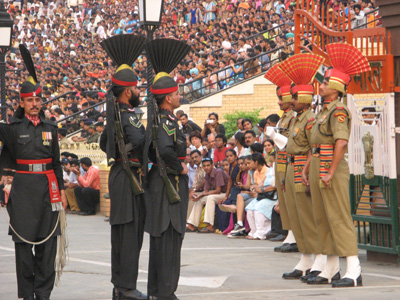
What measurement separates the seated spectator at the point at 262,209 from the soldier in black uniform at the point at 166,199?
17.5 feet

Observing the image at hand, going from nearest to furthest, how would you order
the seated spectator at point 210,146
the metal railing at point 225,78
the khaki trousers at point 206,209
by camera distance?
the khaki trousers at point 206,209
the seated spectator at point 210,146
the metal railing at point 225,78

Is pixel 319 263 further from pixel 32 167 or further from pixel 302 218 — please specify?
pixel 32 167

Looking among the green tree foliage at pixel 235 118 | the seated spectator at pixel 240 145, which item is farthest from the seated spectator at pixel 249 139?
the green tree foliage at pixel 235 118

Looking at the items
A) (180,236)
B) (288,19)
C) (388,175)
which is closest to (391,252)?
(388,175)

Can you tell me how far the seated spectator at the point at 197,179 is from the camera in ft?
49.6

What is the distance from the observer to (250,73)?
79.8 feet

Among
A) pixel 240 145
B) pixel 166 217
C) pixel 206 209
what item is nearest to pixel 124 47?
pixel 166 217

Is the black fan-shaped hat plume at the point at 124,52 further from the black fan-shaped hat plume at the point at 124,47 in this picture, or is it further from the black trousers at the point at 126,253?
the black trousers at the point at 126,253

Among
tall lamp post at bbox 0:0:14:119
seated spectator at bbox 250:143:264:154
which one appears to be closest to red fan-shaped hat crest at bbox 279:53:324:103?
seated spectator at bbox 250:143:264:154

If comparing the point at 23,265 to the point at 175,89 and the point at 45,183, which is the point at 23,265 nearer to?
the point at 45,183

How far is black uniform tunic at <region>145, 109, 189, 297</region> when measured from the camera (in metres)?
7.83

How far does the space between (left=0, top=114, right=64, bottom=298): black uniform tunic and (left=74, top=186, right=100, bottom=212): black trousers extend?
10.0 m

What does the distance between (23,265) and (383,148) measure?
4.49 m

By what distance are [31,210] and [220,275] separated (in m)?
2.50
